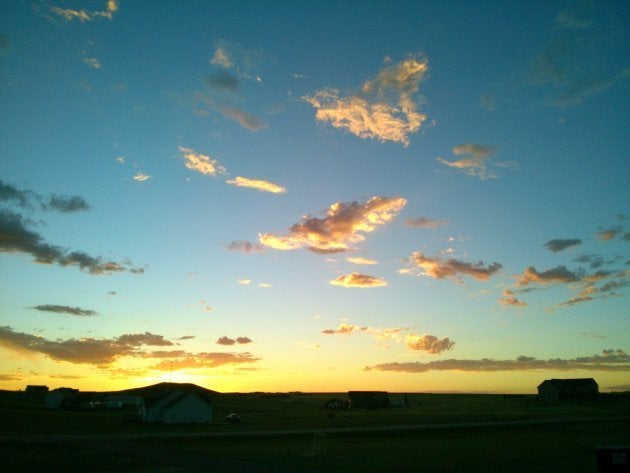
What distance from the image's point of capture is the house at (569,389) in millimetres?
106113

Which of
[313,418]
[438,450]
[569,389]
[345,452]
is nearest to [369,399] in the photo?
[313,418]

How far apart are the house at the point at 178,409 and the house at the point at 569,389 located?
78.8m

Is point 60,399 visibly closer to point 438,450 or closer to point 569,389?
point 438,450

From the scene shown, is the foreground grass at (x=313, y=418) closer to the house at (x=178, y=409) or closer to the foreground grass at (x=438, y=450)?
the house at (x=178, y=409)

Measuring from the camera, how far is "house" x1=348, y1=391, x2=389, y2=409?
378 ft

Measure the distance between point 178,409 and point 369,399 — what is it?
5442 centimetres

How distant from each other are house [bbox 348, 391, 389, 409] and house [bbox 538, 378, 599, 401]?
3661cm

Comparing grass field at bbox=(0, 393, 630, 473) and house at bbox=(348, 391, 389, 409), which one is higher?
grass field at bbox=(0, 393, 630, 473)

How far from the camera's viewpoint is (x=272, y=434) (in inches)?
1989

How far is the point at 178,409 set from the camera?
75875 millimetres

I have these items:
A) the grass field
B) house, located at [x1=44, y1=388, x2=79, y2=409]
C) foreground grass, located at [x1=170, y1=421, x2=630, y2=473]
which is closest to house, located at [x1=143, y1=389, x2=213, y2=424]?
the grass field

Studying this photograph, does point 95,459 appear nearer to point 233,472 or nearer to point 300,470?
point 233,472

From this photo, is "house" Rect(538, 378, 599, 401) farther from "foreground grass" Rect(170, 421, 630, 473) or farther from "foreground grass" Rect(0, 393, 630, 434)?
"foreground grass" Rect(170, 421, 630, 473)

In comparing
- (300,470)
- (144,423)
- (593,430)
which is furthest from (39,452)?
(593,430)
